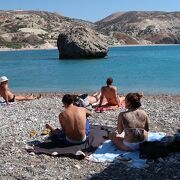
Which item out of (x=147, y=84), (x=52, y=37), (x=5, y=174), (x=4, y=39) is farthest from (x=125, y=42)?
(x=5, y=174)

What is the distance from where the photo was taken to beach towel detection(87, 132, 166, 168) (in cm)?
995

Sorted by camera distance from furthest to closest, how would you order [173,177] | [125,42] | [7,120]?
[125,42] < [7,120] < [173,177]

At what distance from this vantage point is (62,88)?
33094mm

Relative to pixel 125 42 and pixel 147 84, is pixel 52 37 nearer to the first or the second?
pixel 125 42

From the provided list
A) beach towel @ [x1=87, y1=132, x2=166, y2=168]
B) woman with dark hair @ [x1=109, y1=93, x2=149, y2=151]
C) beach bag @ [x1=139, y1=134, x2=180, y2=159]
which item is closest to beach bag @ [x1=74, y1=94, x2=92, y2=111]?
beach towel @ [x1=87, y1=132, x2=166, y2=168]

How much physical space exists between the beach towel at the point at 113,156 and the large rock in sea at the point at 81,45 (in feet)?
190

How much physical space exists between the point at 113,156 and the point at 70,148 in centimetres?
103

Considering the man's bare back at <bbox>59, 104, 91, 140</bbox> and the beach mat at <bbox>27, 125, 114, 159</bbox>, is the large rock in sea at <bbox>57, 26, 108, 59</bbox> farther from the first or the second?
the man's bare back at <bbox>59, 104, 91, 140</bbox>

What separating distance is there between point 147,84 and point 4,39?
131260 mm

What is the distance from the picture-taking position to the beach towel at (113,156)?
32.6ft

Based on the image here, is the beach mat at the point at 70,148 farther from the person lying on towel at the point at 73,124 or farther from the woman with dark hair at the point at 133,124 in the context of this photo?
the woman with dark hair at the point at 133,124

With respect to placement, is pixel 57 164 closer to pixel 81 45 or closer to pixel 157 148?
pixel 157 148

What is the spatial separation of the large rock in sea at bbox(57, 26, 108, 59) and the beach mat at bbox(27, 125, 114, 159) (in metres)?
57.5

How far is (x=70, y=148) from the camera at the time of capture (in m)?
10.9
